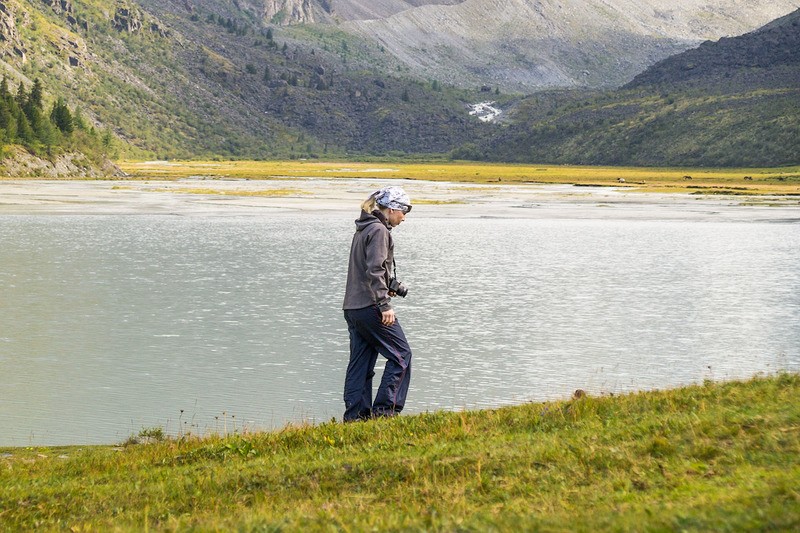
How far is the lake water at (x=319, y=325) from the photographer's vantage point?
17.3 m

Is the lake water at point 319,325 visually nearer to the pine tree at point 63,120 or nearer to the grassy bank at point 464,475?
the grassy bank at point 464,475

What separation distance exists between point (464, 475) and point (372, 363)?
4026 millimetres

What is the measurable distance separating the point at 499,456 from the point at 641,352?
12476 millimetres

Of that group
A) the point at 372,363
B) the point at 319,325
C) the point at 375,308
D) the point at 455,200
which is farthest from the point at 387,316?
the point at 455,200

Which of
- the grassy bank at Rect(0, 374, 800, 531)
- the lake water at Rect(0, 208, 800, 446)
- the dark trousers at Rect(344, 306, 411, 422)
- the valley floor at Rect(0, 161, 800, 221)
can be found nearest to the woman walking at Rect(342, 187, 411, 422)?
the dark trousers at Rect(344, 306, 411, 422)

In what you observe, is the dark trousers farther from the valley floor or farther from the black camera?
the valley floor

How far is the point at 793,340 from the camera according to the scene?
22922 mm

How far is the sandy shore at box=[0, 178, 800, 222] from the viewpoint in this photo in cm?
6875

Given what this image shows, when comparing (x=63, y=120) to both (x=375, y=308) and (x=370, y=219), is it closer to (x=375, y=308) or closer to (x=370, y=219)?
(x=370, y=219)

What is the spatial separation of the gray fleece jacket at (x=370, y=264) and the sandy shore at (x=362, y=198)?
5436cm

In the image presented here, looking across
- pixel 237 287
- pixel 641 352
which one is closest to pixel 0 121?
pixel 237 287

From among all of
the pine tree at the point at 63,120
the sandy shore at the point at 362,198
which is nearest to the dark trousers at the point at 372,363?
the sandy shore at the point at 362,198

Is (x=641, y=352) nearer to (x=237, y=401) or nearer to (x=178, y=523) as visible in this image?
(x=237, y=401)

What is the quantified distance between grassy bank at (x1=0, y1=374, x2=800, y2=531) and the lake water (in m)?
4.14
